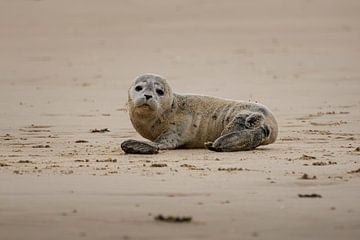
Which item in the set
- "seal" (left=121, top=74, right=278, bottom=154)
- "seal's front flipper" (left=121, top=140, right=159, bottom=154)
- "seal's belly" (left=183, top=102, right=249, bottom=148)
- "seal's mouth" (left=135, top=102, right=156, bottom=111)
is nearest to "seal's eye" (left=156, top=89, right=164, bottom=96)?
"seal" (left=121, top=74, right=278, bottom=154)

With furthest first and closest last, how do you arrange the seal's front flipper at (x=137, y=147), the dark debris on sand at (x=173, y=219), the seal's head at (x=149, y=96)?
the seal's head at (x=149, y=96) → the seal's front flipper at (x=137, y=147) → the dark debris on sand at (x=173, y=219)

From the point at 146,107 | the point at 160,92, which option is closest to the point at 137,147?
the point at 146,107

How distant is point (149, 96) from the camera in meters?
10.6

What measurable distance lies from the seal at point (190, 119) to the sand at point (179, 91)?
10.9 inches

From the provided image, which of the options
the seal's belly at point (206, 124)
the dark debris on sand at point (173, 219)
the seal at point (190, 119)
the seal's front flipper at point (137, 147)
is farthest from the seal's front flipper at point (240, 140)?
the dark debris on sand at point (173, 219)

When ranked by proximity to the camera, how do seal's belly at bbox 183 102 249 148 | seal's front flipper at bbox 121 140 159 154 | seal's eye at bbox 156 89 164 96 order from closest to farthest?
1. seal's front flipper at bbox 121 140 159 154
2. seal's eye at bbox 156 89 164 96
3. seal's belly at bbox 183 102 249 148

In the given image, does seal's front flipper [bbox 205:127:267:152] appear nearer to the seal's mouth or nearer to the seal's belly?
the seal's belly

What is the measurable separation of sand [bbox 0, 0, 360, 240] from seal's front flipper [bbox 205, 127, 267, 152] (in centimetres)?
22

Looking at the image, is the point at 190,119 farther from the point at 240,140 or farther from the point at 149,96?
the point at 240,140

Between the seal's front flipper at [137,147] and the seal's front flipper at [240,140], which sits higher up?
the seal's front flipper at [240,140]

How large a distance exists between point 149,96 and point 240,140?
0.98 metres

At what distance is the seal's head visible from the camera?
34.6ft

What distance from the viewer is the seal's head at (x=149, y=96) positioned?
10.6 metres

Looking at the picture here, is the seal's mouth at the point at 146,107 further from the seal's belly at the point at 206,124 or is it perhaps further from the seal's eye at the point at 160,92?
the seal's belly at the point at 206,124
